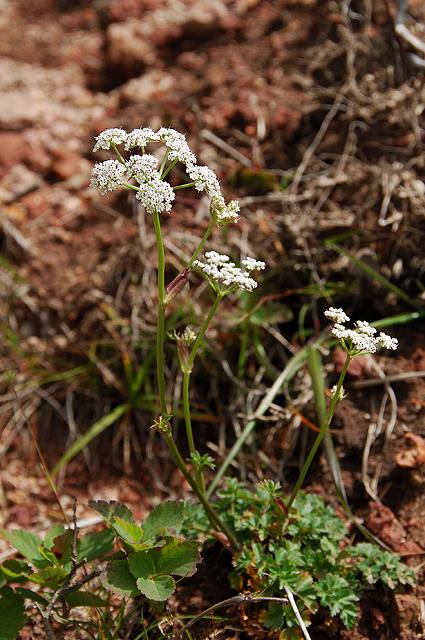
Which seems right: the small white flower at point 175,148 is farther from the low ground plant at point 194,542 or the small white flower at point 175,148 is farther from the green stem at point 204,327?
the green stem at point 204,327

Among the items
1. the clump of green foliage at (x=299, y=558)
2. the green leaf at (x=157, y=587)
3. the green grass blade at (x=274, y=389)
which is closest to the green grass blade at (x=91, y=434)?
the green grass blade at (x=274, y=389)

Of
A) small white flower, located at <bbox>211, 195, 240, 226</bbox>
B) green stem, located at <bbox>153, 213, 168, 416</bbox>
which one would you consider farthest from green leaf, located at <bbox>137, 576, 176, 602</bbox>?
small white flower, located at <bbox>211, 195, 240, 226</bbox>

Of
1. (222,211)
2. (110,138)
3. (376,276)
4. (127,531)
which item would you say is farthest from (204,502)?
(376,276)

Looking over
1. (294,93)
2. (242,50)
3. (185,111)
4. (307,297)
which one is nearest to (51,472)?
(307,297)

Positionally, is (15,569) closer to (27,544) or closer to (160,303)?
(27,544)

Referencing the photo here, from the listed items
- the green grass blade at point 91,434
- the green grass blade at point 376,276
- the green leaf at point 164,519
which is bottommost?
the green grass blade at point 91,434
